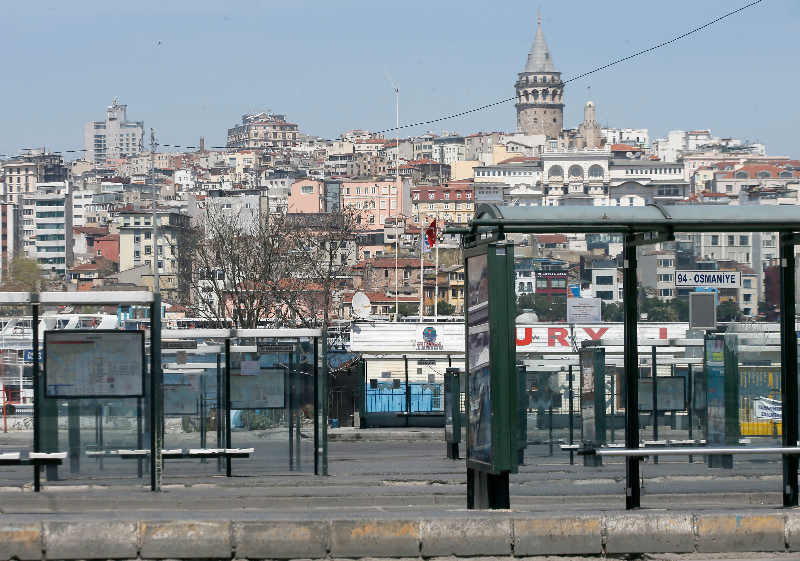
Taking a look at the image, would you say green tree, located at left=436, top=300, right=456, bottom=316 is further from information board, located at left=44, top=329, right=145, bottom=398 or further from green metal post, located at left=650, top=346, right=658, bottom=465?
information board, located at left=44, top=329, right=145, bottom=398

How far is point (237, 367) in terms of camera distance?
11461 millimetres

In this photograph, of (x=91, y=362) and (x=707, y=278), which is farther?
(x=91, y=362)

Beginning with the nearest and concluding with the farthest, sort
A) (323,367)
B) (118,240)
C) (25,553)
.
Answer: (25,553)
(323,367)
(118,240)

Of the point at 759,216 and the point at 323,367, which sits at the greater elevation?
the point at 759,216

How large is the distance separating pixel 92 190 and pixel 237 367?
19584 cm

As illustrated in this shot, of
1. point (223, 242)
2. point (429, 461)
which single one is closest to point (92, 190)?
point (223, 242)

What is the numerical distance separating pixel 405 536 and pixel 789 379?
3363mm

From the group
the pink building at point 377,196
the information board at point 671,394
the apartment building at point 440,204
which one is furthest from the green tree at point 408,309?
the information board at point 671,394

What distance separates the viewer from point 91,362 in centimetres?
913

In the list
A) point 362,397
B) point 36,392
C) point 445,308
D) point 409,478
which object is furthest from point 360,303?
point 445,308

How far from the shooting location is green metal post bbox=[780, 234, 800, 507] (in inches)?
318

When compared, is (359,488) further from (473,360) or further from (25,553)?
(25,553)

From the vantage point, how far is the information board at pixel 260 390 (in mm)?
11453

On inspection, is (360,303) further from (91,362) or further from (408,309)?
(408,309)
